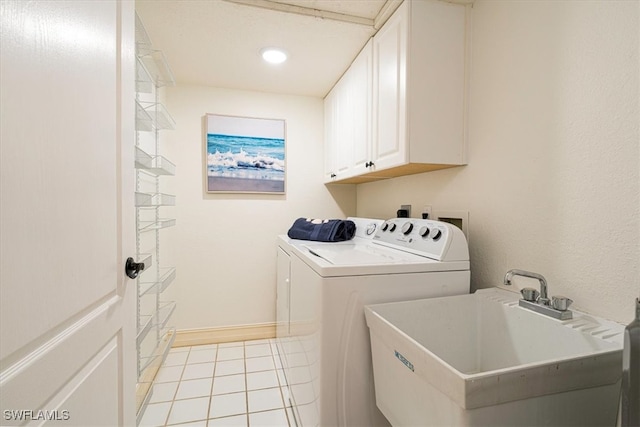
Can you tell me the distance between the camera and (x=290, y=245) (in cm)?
178

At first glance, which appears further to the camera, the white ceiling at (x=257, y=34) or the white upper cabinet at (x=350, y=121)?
the white upper cabinet at (x=350, y=121)

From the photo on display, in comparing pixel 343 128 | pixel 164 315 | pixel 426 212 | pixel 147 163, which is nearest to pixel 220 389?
pixel 164 315

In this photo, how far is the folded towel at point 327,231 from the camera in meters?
1.90

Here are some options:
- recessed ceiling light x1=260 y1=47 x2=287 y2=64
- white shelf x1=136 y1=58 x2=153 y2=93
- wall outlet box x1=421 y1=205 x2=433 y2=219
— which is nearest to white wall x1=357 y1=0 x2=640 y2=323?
wall outlet box x1=421 y1=205 x2=433 y2=219

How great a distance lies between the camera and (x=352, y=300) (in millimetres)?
1109

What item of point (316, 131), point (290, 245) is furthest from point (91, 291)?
point (316, 131)

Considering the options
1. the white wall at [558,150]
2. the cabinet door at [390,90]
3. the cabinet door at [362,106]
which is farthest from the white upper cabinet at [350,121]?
the white wall at [558,150]

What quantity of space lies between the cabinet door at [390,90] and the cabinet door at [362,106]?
0.23 feet

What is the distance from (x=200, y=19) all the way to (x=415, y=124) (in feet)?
4.34

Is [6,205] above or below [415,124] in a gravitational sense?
below

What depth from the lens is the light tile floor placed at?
63.2 inches

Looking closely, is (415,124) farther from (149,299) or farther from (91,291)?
(149,299)

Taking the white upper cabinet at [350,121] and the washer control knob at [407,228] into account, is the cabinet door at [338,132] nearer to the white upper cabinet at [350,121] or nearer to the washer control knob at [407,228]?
the white upper cabinet at [350,121]

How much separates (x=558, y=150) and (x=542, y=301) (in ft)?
1.78
